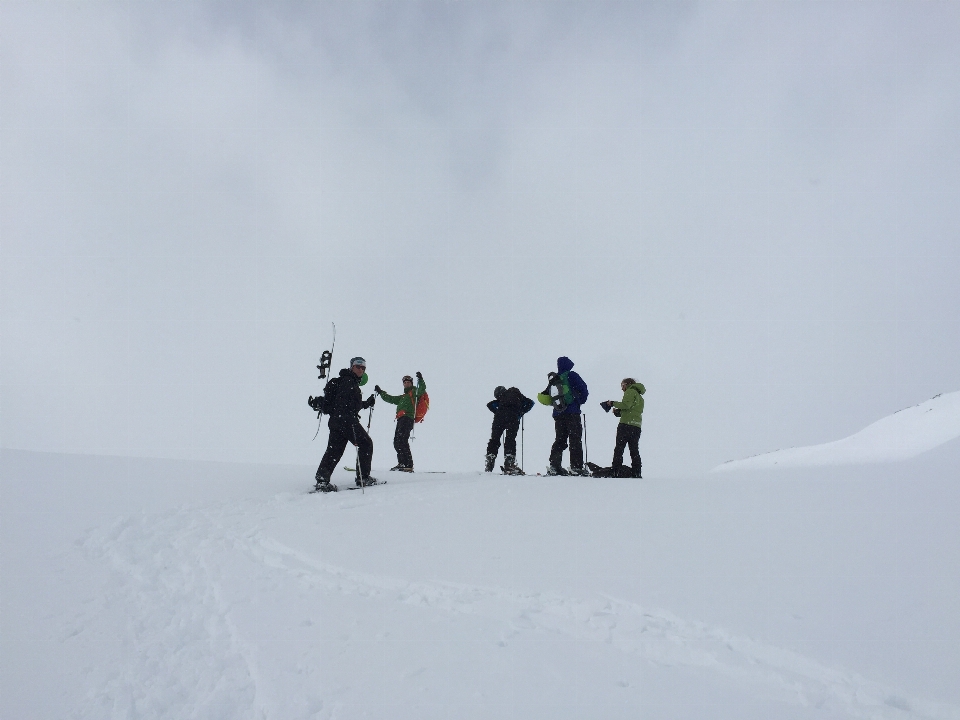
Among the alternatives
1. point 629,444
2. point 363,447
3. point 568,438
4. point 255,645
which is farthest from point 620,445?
point 255,645

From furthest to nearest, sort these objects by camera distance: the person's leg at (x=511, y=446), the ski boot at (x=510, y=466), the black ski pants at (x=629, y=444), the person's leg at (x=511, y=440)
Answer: the person's leg at (x=511, y=440), the person's leg at (x=511, y=446), the ski boot at (x=510, y=466), the black ski pants at (x=629, y=444)

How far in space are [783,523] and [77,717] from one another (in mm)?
5454

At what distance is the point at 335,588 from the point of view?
447 centimetres

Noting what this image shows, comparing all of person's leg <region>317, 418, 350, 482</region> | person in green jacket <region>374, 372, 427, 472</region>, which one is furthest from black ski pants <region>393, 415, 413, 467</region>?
person's leg <region>317, 418, 350, 482</region>

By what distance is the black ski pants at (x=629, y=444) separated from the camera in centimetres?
1050

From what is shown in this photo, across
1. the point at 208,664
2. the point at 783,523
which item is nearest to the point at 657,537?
the point at 783,523

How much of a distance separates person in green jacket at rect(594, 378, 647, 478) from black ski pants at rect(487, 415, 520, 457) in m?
2.29

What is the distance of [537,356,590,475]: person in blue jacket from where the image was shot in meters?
11.2

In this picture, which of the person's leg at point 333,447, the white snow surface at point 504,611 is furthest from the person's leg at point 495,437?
the white snow surface at point 504,611

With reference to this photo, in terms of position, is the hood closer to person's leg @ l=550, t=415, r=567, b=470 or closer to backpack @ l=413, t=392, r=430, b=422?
backpack @ l=413, t=392, r=430, b=422

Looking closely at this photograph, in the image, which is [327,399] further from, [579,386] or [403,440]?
[579,386]

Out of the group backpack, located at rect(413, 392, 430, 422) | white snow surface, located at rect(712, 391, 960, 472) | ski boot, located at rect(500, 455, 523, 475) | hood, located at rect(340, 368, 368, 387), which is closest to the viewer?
hood, located at rect(340, 368, 368, 387)

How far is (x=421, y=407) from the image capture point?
1316 cm

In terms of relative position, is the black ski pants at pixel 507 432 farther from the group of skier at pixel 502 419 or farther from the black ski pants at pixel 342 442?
the black ski pants at pixel 342 442
